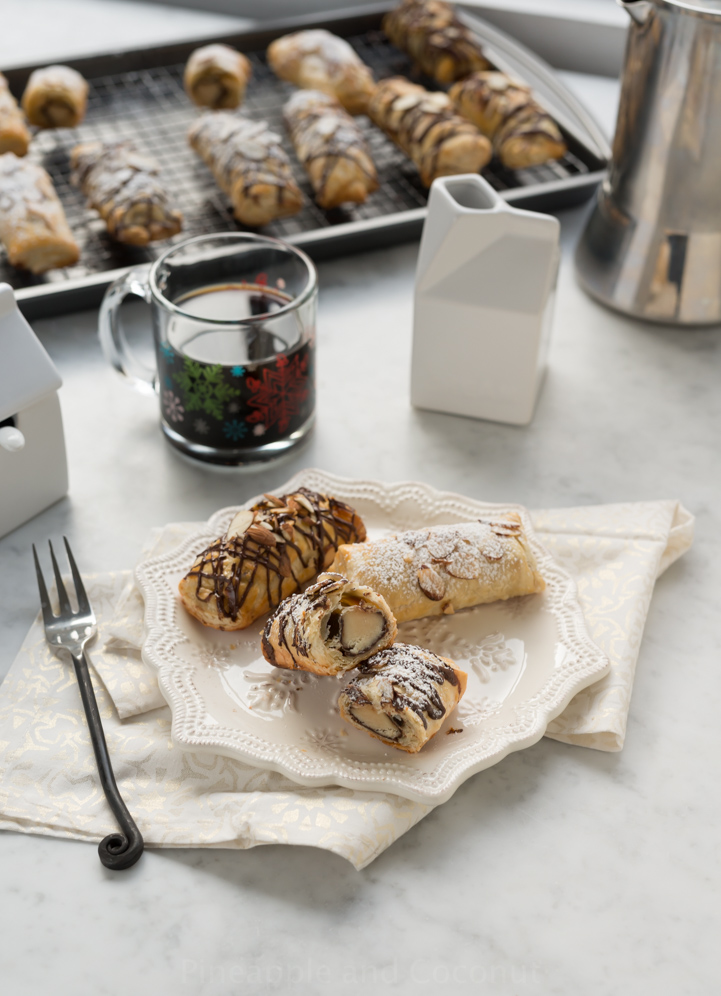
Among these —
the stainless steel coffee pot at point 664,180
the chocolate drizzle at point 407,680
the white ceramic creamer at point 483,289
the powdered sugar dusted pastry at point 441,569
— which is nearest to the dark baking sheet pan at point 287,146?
the stainless steel coffee pot at point 664,180

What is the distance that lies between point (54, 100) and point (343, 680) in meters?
1.09

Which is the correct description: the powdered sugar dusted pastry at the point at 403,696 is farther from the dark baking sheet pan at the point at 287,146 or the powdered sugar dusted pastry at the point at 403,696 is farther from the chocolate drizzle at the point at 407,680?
the dark baking sheet pan at the point at 287,146

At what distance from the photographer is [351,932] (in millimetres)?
682

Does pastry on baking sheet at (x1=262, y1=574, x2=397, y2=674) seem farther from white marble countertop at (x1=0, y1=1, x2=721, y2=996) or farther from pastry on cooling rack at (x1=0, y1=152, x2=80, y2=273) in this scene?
pastry on cooling rack at (x1=0, y1=152, x2=80, y2=273)

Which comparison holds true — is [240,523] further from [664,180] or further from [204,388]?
[664,180]

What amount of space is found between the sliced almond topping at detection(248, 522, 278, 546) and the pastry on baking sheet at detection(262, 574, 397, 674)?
0.30 feet

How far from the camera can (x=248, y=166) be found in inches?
53.3

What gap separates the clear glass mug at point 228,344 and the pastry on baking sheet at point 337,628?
11.6 inches

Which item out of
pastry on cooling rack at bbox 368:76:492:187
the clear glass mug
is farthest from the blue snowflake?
pastry on cooling rack at bbox 368:76:492:187

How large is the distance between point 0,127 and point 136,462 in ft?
2.10

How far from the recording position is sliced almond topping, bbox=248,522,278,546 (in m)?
0.84

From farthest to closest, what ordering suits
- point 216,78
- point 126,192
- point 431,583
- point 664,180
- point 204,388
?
point 216,78, point 126,192, point 664,180, point 204,388, point 431,583

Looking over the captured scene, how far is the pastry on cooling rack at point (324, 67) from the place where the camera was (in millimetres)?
1565

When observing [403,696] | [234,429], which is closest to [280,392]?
[234,429]
